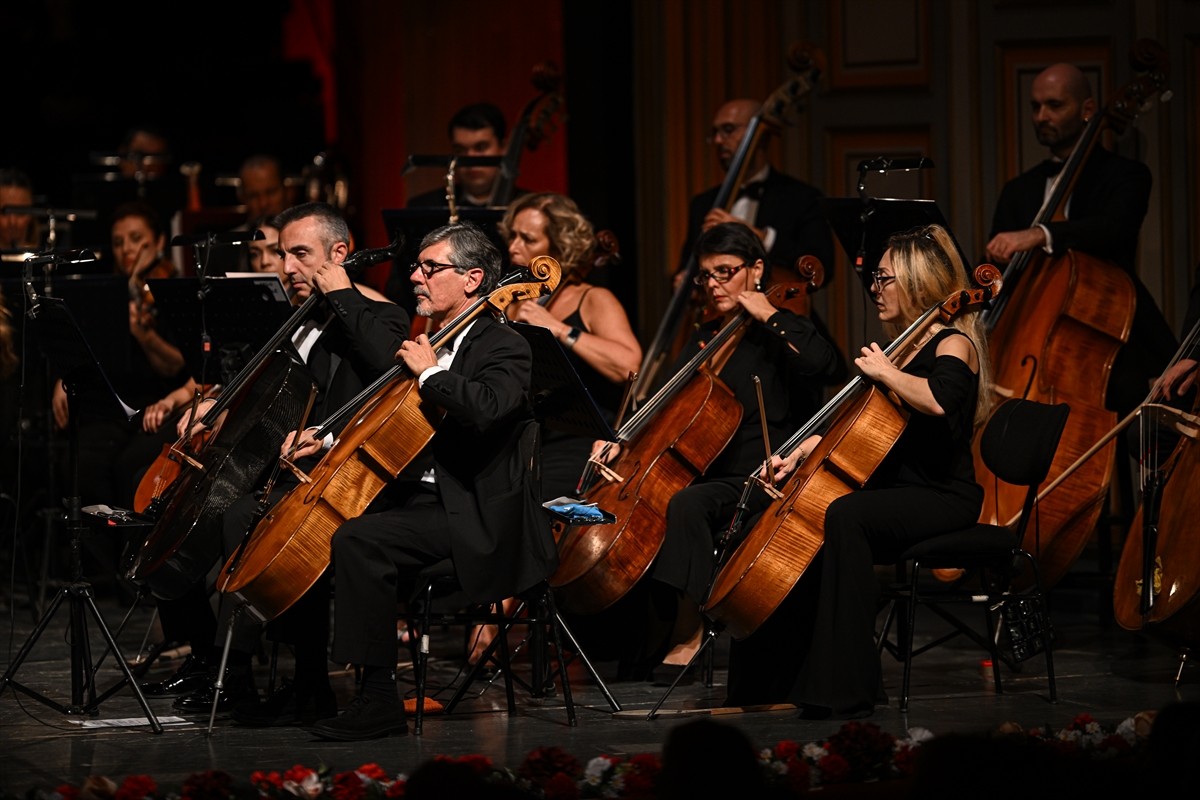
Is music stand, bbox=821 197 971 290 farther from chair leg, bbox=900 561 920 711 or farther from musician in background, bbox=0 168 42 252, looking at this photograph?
musician in background, bbox=0 168 42 252

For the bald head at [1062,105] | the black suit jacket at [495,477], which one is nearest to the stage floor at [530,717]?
the black suit jacket at [495,477]

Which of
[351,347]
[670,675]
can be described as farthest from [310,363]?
[670,675]

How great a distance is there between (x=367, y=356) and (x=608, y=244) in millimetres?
1257

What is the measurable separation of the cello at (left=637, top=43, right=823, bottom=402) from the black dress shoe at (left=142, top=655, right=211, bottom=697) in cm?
175

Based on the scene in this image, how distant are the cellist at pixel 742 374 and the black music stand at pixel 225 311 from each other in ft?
3.59

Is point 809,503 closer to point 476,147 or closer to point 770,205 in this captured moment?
point 770,205

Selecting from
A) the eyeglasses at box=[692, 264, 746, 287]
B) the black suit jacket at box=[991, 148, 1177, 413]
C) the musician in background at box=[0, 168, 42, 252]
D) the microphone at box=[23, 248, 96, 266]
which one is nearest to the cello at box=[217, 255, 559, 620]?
the microphone at box=[23, 248, 96, 266]

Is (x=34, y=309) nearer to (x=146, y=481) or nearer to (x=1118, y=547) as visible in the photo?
(x=146, y=481)

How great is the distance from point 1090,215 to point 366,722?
3.01 meters

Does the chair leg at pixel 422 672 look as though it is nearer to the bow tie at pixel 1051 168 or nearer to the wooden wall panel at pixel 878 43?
the bow tie at pixel 1051 168

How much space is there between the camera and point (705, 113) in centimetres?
746

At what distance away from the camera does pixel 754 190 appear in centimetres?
645

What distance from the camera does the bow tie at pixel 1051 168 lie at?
5.96m

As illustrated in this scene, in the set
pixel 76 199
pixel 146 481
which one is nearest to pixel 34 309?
pixel 146 481
